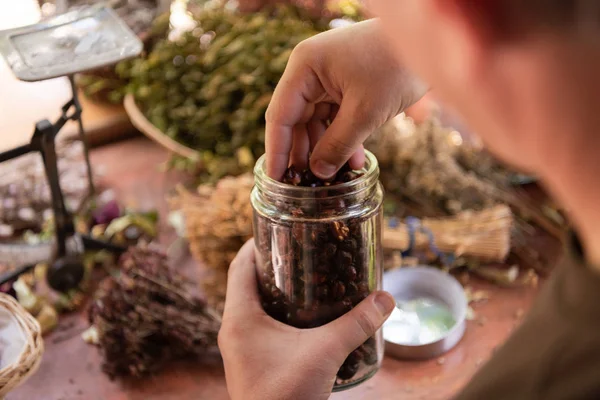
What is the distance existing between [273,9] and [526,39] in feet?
4.30

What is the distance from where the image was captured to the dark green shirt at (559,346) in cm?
28

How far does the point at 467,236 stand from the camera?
3.08ft

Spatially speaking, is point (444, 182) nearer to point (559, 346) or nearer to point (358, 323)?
point (358, 323)

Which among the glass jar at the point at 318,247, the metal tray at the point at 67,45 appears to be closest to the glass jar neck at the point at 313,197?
the glass jar at the point at 318,247

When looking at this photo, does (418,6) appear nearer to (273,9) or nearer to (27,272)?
(27,272)

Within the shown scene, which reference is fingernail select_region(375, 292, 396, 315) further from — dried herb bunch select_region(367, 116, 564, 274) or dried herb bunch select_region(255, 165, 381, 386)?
dried herb bunch select_region(367, 116, 564, 274)

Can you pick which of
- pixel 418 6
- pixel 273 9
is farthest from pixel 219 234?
pixel 273 9

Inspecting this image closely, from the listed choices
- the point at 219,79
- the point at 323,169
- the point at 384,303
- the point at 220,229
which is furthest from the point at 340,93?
the point at 219,79

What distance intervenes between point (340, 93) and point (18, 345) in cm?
48

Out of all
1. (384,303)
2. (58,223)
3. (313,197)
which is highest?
(313,197)

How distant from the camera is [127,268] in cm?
84

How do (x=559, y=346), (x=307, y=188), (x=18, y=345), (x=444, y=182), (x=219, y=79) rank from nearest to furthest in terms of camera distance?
(x=559, y=346) → (x=307, y=188) → (x=18, y=345) → (x=444, y=182) → (x=219, y=79)

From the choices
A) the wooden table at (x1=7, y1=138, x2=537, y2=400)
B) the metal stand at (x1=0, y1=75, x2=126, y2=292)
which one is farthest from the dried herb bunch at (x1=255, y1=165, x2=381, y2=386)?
the metal stand at (x1=0, y1=75, x2=126, y2=292)

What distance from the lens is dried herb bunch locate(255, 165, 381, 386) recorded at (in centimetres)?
60
